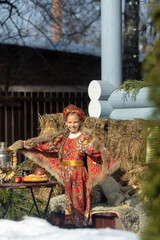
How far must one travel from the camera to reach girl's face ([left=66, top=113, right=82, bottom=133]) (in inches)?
201

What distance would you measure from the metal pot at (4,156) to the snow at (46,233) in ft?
8.75

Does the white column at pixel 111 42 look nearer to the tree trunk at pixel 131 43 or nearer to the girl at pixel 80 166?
the girl at pixel 80 166

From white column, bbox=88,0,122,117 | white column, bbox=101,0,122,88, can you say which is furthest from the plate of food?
white column, bbox=101,0,122,88

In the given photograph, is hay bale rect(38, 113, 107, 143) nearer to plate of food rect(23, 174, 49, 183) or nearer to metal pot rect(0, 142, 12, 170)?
metal pot rect(0, 142, 12, 170)

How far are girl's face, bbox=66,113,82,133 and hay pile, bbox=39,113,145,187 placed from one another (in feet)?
4.70

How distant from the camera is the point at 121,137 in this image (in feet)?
21.5

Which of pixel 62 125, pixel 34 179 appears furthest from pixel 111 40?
pixel 34 179

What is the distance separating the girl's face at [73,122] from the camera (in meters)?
5.11

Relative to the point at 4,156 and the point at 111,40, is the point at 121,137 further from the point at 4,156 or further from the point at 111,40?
the point at 111,40

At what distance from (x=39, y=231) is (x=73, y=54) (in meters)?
15.3

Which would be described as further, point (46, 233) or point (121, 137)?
point (121, 137)

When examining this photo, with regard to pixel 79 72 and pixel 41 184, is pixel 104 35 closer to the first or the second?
pixel 41 184

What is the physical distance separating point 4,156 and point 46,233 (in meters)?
2.99

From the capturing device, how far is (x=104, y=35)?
8203 millimetres
